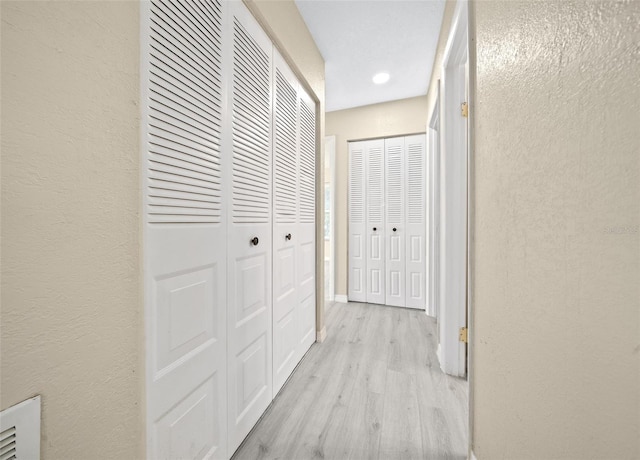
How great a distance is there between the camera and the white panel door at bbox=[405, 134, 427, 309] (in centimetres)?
338

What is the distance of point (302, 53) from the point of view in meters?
2.05

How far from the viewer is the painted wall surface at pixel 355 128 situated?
337 centimetres

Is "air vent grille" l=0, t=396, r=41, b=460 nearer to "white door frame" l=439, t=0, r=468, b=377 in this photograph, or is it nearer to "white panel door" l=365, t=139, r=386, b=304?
"white door frame" l=439, t=0, r=468, b=377

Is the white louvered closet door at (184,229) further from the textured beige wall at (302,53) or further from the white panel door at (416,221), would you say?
the white panel door at (416,221)

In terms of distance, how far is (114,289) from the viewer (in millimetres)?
712

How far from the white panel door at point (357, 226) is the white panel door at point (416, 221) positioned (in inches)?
22.1

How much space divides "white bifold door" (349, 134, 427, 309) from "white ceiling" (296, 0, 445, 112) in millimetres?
720

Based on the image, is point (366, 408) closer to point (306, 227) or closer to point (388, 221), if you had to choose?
point (306, 227)

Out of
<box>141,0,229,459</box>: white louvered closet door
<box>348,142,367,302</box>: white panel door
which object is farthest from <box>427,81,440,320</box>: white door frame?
<box>141,0,229,459</box>: white louvered closet door

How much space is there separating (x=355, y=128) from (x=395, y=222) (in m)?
1.36

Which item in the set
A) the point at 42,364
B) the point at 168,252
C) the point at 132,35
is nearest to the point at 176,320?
the point at 168,252

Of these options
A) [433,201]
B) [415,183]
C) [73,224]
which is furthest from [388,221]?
[73,224]

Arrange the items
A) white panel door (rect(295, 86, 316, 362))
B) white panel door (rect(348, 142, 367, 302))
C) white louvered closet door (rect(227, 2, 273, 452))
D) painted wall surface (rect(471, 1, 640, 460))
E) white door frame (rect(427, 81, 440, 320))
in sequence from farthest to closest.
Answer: white panel door (rect(348, 142, 367, 302))
white door frame (rect(427, 81, 440, 320))
white panel door (rect(295, 86, 316, 362))
white louvered closet door (rect(227, 2, 273, 452))
painted wall surface (rect(471, 1, 640, 460))

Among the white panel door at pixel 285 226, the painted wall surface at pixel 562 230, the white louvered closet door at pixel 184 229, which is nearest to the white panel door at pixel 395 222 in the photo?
the white panel door at pixel 285 226
